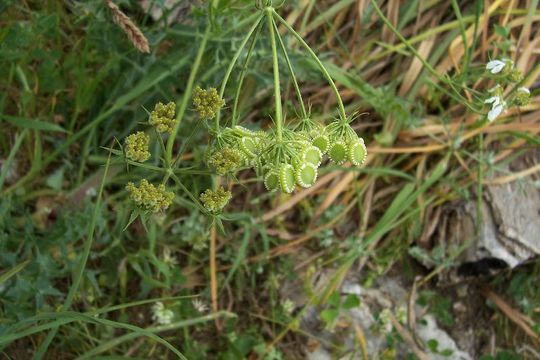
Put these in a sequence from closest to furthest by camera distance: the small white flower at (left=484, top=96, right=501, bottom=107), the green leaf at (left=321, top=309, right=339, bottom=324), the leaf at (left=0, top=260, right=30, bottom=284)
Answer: the leaf at (left=0, top=260, right=30, bottom=284), the small white flower at (left=484, top=96, right=501, bottom=107), the green leaf at (left=321, top=309, right=339, bottom=324)

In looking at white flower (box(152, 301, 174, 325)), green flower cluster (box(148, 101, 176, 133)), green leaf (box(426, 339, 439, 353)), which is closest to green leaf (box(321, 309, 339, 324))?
green leaf (box(426, 339, 439, 353))

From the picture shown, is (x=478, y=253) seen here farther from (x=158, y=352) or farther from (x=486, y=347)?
(x=158, y=352)

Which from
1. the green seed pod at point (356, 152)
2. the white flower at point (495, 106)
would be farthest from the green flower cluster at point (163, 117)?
the white flower at point (495, 106)

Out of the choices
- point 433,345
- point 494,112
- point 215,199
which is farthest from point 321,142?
point 433,345

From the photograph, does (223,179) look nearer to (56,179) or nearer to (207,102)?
(56,179)

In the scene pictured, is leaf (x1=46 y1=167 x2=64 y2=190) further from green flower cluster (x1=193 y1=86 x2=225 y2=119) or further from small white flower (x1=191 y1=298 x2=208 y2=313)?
green flower cluster (x1=193 y1=86 x2=225 y2=119)

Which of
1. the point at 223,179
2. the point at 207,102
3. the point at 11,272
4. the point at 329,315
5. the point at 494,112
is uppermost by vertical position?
the point at 207,102
